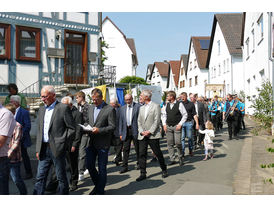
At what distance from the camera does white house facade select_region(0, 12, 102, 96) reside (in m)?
14.6

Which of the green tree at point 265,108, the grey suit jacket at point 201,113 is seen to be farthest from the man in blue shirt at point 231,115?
the grey suit jacket at point 201,113

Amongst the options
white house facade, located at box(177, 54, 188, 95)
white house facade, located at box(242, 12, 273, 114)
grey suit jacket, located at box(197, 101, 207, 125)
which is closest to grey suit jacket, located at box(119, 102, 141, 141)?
grey suit jacket, located at box(197, 101, 207, 125)

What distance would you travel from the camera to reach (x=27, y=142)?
6.89m

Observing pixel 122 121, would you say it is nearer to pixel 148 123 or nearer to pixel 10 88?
pixel 148 123

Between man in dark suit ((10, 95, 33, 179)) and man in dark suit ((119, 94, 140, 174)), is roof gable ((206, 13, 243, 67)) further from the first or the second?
man in dark suit ((10, 95, 33, 179))

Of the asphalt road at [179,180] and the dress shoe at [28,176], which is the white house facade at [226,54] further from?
the dress shoe at [28,176]

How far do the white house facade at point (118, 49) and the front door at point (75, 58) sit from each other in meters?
33.4

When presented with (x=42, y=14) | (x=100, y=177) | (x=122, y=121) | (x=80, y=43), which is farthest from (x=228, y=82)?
(x=100, y=177)

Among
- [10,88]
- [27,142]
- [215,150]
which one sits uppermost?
[10,88]

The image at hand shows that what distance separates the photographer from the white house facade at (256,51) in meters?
15.8

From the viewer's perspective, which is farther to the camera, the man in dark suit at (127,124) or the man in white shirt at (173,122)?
the man in white shirt at (173,122)

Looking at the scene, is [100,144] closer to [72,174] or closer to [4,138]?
[72,174]

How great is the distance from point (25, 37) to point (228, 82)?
73.9ft

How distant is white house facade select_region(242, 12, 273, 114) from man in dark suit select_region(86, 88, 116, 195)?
9.69 metres
